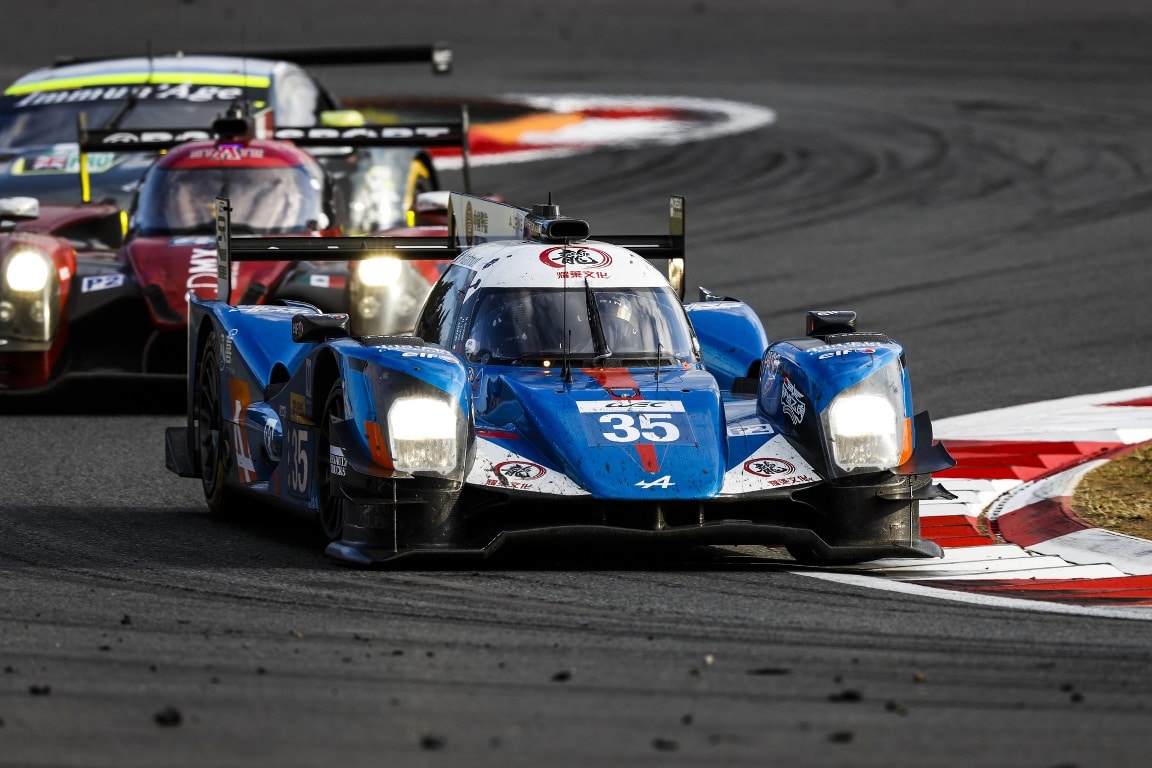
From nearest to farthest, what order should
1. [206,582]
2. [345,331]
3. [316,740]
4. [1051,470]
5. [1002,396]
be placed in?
[316,740]
[206,582]
[345,331]
[1051,470]
[1002,396]

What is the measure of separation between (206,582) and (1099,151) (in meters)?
17.6

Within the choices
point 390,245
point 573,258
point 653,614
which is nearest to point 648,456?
point 653,614

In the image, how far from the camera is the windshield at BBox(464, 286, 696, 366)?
8.92 metres

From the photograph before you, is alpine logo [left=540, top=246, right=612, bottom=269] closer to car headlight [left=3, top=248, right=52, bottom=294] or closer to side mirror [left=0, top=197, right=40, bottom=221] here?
car headlight [left=3, top=248, right=52, bottom=294]

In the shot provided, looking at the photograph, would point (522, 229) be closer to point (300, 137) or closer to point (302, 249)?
point (302, 249)

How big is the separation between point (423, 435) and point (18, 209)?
20.6 ft

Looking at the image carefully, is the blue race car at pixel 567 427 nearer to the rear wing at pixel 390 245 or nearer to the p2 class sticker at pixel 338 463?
the p2 class sticker at pixel 338 463

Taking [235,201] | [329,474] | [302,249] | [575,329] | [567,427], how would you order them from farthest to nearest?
1. [235,201]
2. [302,249]
3. [575,329]
4. [329,474]
5. [567,427]

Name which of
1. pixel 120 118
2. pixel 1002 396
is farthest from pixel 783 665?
pixel 120 118

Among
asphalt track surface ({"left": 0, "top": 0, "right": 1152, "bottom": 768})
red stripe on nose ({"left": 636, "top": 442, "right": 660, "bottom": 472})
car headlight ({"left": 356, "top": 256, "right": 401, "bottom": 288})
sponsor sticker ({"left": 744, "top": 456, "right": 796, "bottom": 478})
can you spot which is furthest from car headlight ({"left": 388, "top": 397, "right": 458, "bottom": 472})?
car headlight ({"left": 356, "top": 256, "right": 401, "bottom": 288})

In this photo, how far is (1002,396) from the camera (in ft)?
42.7

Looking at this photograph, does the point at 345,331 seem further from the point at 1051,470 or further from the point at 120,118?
the point at 120,118

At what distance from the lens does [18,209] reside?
13484 millimetres

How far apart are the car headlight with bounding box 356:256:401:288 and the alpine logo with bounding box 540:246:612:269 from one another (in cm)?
371
